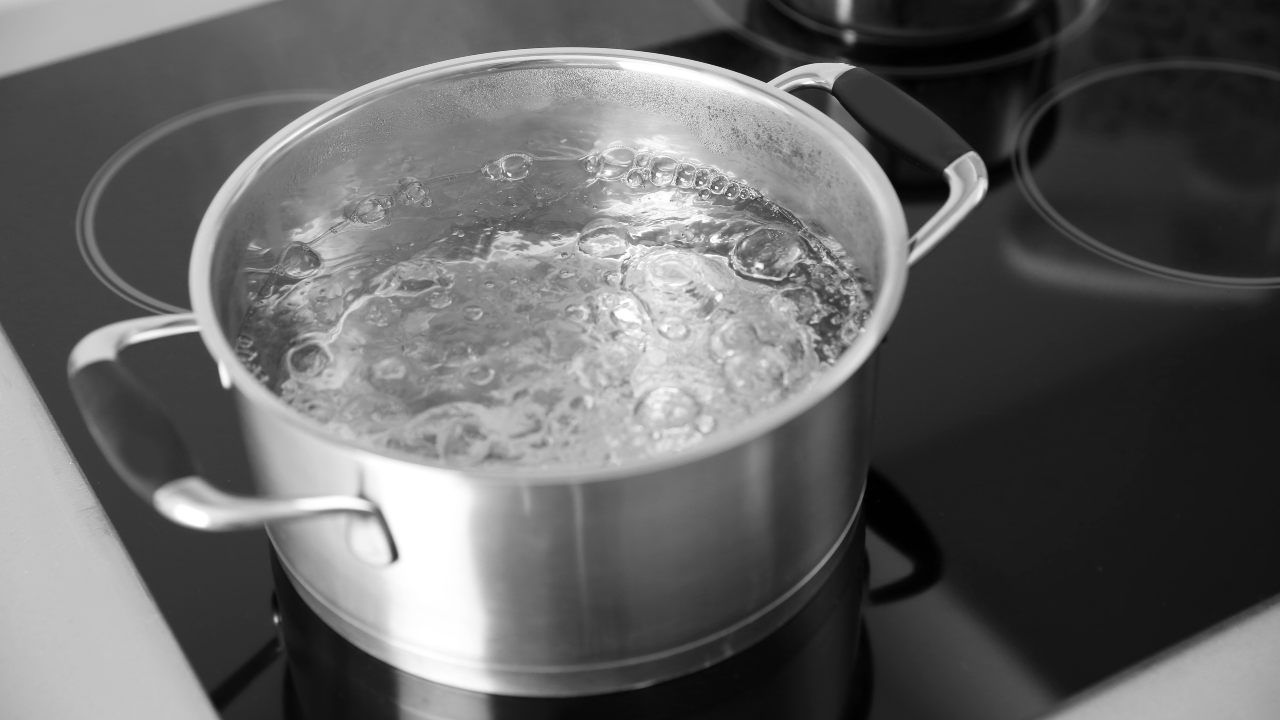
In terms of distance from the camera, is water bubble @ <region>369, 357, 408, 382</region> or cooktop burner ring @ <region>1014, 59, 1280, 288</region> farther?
cooktop burner ring @ <region>1014, 59, 1280, 288</region>

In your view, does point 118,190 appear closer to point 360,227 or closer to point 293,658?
point 360,227

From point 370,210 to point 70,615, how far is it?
0.85 feet

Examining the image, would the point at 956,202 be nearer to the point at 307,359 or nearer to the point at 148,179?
the point at 307,359

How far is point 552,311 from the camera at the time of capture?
0.69 metres

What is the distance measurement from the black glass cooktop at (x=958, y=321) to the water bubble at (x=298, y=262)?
9cm

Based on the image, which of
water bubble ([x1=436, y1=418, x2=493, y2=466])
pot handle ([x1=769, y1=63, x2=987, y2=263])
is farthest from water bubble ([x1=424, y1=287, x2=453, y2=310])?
pot handle ([x1=769, y1=63, x2=987, y2=263])

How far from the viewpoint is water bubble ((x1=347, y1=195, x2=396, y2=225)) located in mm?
752

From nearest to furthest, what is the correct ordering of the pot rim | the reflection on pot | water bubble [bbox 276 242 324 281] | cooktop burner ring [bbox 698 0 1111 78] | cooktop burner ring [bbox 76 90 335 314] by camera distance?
the pot rim → the reflection on pot → water bubble [bbox 276 242 324 281] → cooktop burner ring [bbox 76 90 335 314] → cooktop burner ring [bbox 698 0 1111 78]

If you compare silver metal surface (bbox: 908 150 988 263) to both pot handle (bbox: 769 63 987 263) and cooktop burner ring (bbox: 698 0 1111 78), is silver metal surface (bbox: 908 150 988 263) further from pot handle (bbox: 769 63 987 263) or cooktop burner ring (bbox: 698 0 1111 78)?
cooktop burner ring (bbox: 698 0 1111 78)

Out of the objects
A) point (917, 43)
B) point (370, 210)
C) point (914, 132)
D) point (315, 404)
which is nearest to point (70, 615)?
point (315, 404)

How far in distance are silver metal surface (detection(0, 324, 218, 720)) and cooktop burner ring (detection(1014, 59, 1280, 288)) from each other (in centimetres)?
58

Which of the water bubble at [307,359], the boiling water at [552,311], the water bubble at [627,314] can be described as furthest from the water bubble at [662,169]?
the water bubble at [307,359]

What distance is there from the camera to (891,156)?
0.91m

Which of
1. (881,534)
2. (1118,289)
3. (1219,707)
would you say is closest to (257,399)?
(881,534)
